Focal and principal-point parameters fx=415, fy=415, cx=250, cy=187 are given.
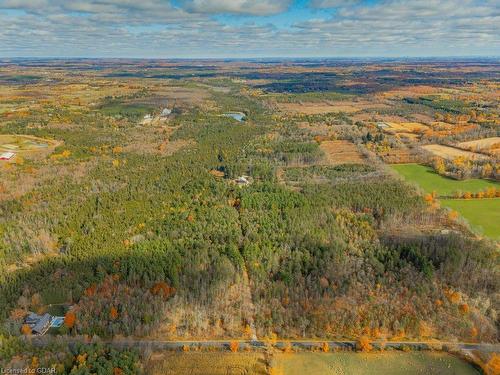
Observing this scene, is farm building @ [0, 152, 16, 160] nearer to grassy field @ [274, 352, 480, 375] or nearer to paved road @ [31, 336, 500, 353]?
paved road @ [31, 336, 500, 353]

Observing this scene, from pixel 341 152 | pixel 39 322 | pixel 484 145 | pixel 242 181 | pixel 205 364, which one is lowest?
pixel 205 364

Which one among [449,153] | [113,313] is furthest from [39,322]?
[449,153]

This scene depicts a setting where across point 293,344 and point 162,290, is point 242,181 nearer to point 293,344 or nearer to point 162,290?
point 162,290

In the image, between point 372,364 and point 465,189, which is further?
point 465,189

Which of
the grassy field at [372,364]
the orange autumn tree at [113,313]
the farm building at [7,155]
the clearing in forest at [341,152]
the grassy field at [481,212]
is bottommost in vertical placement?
the grassy field at [372,364]

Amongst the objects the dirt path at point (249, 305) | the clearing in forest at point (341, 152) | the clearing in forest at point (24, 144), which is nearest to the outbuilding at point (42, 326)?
the dirt path at point (249, 305)

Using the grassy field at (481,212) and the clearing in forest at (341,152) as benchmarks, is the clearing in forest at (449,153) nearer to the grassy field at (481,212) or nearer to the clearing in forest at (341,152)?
the clearing in forest at (341,152)

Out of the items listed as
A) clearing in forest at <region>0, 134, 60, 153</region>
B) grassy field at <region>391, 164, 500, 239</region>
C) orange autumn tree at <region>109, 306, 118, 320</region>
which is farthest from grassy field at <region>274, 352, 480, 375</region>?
clearing in forest at <region>0, 134, 60, 153</region>

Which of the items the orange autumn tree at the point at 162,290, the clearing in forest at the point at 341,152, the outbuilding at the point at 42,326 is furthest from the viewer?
the clearing in forest at the point at 341,152
